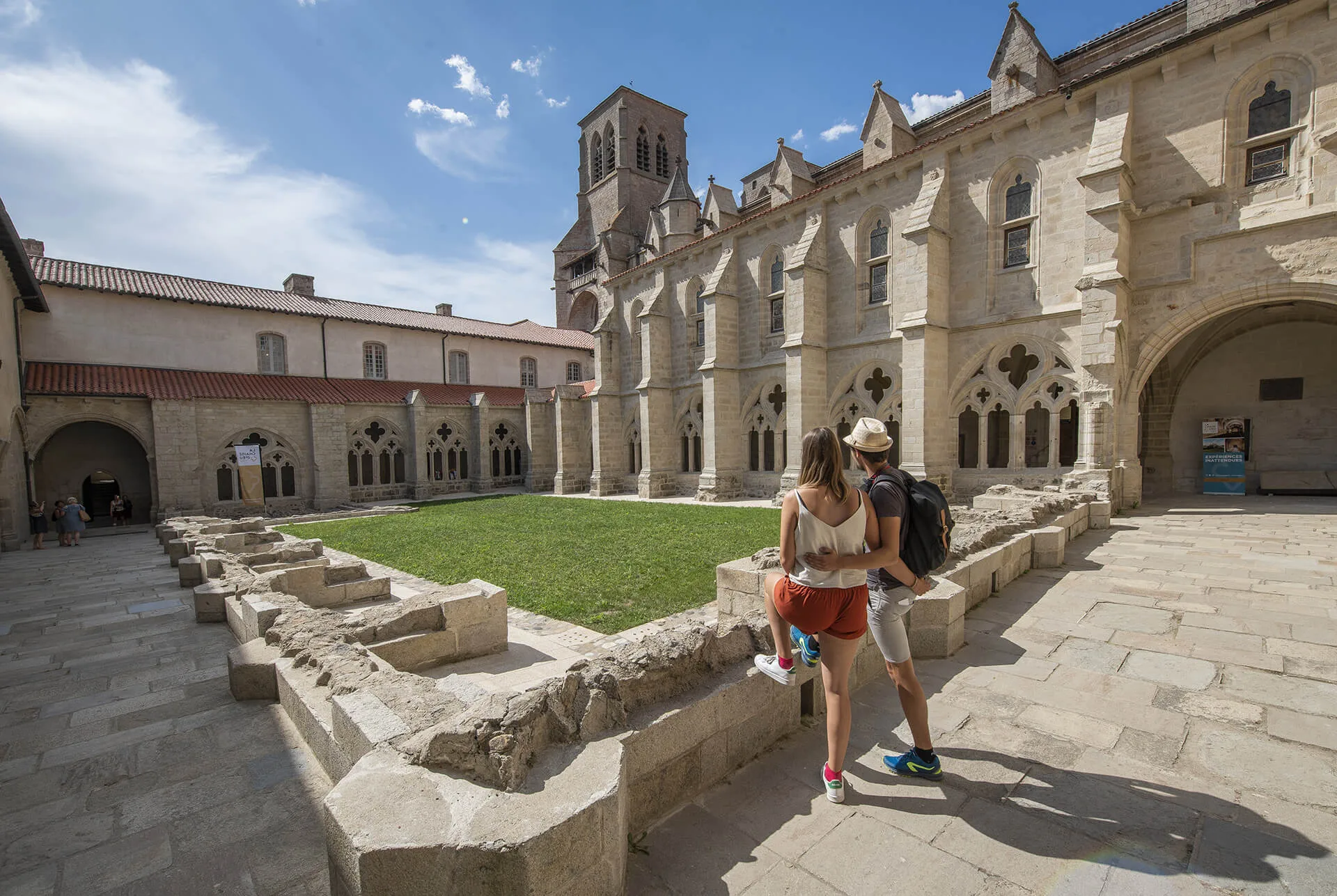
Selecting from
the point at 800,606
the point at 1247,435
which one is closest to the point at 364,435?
the point at 800,606

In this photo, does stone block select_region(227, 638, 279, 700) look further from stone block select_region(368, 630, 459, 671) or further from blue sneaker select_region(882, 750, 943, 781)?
blue sneaker select_region(882, 750, 943, 781)

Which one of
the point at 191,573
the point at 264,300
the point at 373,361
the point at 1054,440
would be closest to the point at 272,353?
the point at 264,300

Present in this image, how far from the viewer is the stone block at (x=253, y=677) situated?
14.1 feet

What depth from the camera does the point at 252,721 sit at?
13.2 feet

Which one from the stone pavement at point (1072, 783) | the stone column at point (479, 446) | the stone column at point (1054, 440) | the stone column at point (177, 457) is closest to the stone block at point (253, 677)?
the stone pavement at point (1072, 783)

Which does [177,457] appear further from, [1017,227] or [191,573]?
[1017,227]

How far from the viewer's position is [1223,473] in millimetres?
15172

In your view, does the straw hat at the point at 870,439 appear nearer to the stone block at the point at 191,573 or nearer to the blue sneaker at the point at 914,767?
the blue sneaker at the point at 914,767

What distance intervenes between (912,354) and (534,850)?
1505cm

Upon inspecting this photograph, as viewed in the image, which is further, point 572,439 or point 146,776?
point 572,439

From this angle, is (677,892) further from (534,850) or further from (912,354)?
(912,354)

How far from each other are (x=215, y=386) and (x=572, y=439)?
13.7m

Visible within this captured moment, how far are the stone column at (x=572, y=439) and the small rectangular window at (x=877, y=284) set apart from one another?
13425 mm

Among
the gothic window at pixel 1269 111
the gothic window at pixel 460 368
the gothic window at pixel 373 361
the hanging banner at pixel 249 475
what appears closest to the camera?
the gothic window at pixel 1269 111
